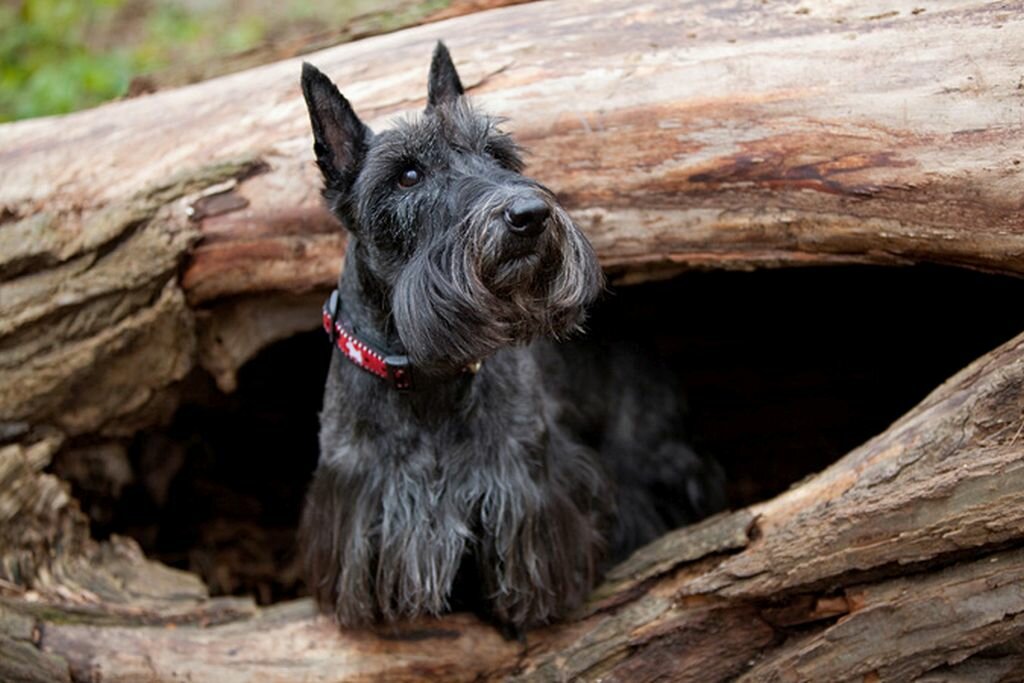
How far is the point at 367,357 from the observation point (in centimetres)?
350

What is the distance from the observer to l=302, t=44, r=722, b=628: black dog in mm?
3141

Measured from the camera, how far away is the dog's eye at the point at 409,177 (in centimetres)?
334

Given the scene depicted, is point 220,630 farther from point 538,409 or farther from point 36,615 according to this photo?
point 538,409

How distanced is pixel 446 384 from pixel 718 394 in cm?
244

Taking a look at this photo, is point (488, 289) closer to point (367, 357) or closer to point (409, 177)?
point (409, 177)

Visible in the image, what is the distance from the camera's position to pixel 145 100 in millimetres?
4523

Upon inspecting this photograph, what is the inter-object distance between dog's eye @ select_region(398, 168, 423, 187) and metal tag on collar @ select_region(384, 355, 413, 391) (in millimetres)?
513

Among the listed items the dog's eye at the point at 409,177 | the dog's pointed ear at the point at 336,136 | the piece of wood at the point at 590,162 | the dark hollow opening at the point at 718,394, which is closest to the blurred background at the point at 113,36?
the dark hollow opening at the point at 718,394

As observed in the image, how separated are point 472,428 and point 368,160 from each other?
89 centimetres

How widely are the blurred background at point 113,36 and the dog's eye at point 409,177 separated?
360 cm

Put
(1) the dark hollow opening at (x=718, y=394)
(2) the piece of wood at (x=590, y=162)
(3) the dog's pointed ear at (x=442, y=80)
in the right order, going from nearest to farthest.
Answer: (2) the piece of wood at (x=590, y=162)
(3) the dog's pointed ear at (x=442, y=80)
(1) the dark hollow opening at (x=718, y=394)

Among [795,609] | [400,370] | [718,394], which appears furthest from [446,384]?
[718,394]

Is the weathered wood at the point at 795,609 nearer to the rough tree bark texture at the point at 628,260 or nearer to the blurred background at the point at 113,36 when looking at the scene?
the rough tree bark texture at the point at 628,260

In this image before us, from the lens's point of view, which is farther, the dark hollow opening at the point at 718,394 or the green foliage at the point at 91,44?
the green foliage at the point at 91,44
